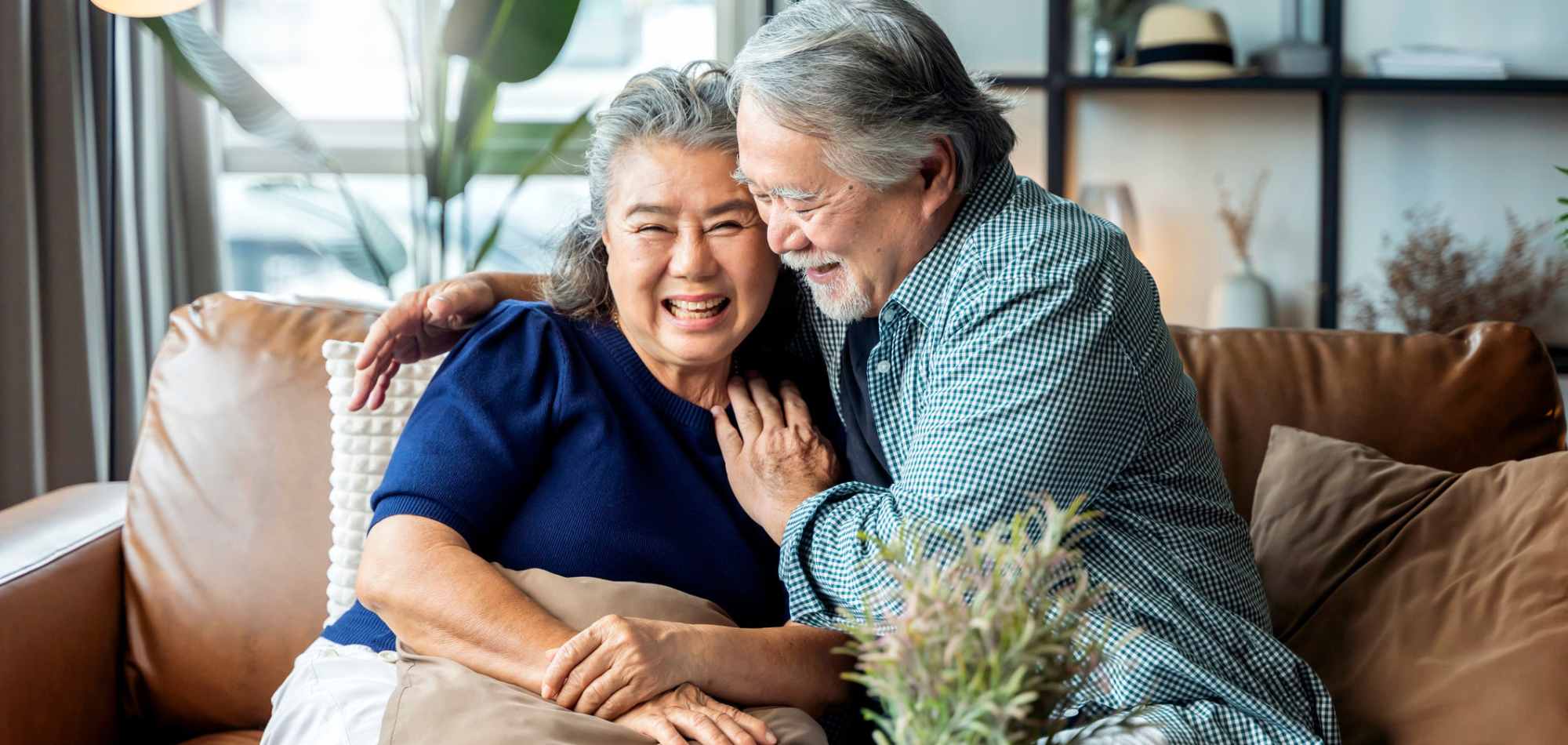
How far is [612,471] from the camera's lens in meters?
1.48

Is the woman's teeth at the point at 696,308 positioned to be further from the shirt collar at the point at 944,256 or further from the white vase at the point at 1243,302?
the white vase at the point at 1243,302

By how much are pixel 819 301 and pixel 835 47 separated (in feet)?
0.96

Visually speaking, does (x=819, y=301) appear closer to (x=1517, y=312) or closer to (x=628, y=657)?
(x=628, y=657)

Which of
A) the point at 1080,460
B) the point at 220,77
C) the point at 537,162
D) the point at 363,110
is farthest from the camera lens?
the point at 363,110

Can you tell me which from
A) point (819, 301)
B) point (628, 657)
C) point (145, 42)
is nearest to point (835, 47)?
point (819, 301)

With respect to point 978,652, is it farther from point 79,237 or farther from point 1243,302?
point 1243,302

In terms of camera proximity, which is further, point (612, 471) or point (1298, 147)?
point (1298, 147)

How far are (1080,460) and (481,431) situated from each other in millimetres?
679

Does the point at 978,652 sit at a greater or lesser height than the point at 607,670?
greater

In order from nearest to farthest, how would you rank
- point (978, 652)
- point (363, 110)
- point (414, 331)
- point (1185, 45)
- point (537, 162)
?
point (978, 652), point (414, 331), point (537, 162), point (1185, 45), point (363, 110)

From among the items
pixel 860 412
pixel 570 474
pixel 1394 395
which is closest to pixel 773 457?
pixel 860 412

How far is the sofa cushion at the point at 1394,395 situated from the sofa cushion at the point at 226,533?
1296mm

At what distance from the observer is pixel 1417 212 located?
3.79m

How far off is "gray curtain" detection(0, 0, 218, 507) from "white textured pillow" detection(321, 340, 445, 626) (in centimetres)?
143
